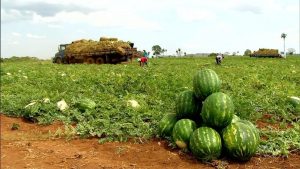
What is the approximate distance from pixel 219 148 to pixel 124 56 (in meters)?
35.0

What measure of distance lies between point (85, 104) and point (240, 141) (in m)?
4.12

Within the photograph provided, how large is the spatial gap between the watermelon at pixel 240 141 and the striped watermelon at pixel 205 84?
0.77 meters

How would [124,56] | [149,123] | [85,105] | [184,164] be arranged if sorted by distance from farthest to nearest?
[124,56] < [85,105] < [149,123] < [184,164]

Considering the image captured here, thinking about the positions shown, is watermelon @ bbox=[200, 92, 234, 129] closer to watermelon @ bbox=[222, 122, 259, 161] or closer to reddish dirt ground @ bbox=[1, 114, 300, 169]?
watermelon @ bbox=[222, 122, 259, 161]

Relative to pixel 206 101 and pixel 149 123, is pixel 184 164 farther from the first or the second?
pixel 149 123

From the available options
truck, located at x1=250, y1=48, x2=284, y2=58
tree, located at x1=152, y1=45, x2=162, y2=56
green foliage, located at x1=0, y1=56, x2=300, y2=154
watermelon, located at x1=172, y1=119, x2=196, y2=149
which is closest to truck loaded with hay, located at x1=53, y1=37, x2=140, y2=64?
green foliage, located at x1=0, y1=56, x2=300, y2=154

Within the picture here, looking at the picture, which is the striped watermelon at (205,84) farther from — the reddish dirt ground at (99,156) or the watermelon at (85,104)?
the watermelon at (85,104)

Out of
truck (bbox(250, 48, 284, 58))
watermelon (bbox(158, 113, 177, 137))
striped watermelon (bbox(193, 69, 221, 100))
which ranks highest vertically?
striped watermelon (bbox(193, 69, 221, 100))

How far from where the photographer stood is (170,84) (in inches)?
517

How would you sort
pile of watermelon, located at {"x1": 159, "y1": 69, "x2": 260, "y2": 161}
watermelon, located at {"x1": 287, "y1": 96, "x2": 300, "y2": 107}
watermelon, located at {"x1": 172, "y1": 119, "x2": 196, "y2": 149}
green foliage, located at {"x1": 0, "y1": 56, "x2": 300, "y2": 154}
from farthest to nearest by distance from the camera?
watermelon, located at {"x1": 287, "y1": 96, "x2": 300, "y2": 107} → green foliage, located at {"x1": 0, "y1": 56, "x2": 300, "y2": 154} → watermelon, located at {"x1": 172, "y1": 119, "x2": 196, "y2": 149} → pile of watermelon, located at {"x1": 159, "y1": 69, "x2": 260, "y2": 161}

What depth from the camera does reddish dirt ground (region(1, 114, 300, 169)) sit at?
6793 mm

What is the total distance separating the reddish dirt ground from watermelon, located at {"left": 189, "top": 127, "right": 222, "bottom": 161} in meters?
0.12

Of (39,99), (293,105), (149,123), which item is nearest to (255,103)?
(293,105)

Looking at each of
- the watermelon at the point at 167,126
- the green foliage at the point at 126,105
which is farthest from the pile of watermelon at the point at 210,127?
the green foliage at the point at 126,105
